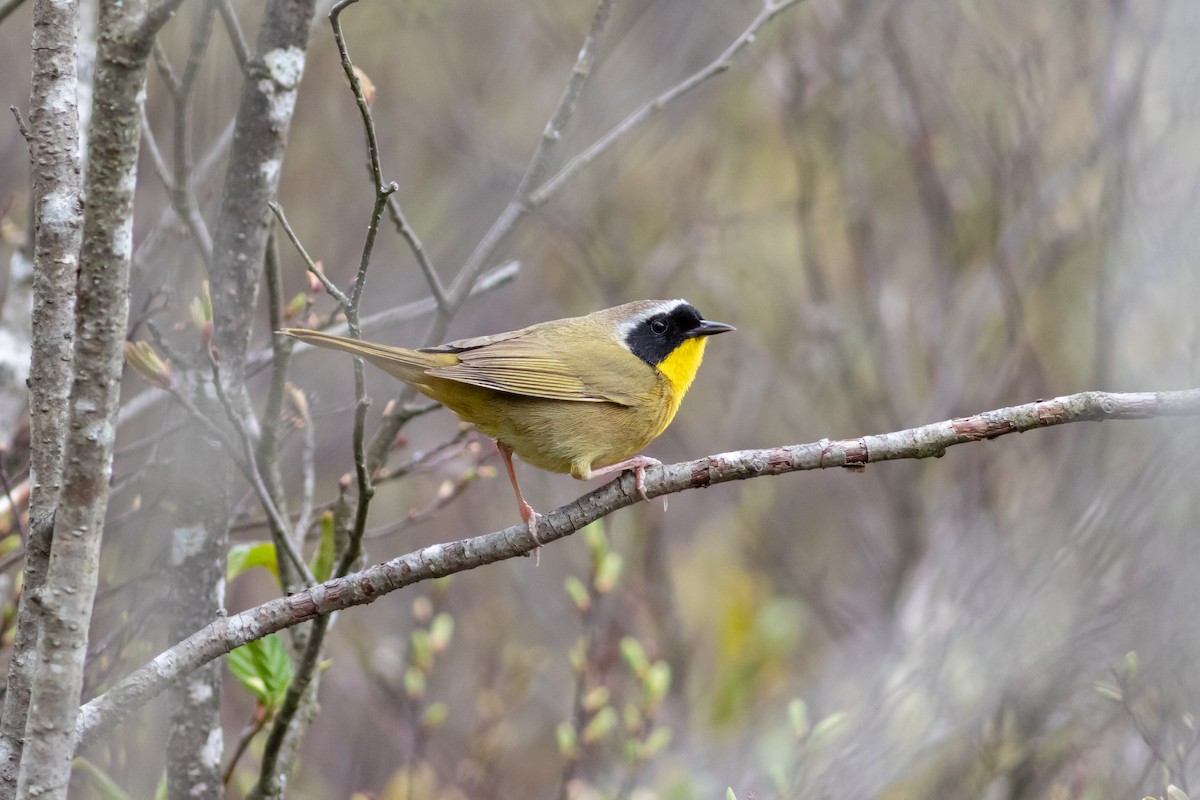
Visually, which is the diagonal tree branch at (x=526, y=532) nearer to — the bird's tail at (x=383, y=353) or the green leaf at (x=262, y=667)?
the green leaf at (x=262, y=667)

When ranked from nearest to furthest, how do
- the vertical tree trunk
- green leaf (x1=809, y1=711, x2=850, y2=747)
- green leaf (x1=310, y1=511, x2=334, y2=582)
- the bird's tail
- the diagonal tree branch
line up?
the vertical tree trunk < the diagonal tree branch < the bird's tail < green leaf (x1=310, y1=511, x2=334, y2=582) < green leaf (x1=809, y1=711, x2=850, y2=747)

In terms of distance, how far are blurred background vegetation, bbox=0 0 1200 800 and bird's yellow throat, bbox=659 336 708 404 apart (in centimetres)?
82

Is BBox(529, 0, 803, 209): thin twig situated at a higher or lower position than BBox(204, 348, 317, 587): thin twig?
higher

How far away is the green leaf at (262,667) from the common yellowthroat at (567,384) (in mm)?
901

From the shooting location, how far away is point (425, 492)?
8.93 m

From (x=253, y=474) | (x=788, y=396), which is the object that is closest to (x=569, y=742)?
(x=253, y=474)

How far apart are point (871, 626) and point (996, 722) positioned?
5.74 feet

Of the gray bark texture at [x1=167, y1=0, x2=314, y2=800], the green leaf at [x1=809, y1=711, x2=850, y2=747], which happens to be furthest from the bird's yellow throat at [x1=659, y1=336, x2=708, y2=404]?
the gray bark texture at [x1=167, y1=0, x2=314, y2=800]

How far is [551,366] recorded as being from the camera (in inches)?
166

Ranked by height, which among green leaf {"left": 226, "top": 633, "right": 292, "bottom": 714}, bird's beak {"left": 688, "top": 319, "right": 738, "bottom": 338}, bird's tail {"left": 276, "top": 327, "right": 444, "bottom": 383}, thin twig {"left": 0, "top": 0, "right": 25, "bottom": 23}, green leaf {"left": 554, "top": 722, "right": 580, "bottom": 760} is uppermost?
thin twig {"left": 0, "top": 0, "right": 25, "bottom": 23}

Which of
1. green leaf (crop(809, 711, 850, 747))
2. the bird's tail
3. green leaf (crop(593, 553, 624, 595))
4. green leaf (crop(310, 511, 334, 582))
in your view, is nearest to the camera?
the bird's tail

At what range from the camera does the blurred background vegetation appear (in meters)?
4.83

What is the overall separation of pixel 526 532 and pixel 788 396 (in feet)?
17.7

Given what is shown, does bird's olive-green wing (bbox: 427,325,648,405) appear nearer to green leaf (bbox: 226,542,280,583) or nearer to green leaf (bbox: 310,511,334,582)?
green leaf (bbox: 310,511,334,582)
